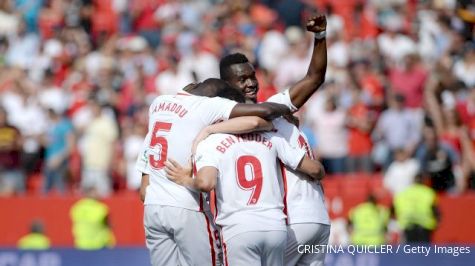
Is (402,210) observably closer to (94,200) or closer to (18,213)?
(94,200)

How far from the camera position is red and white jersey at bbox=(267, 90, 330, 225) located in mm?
9086

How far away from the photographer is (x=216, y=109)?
29.8ft

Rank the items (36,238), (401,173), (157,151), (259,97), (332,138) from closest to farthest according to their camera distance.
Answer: (157,151)
(401,173)
(36,238)
(259,97)
(332,138)

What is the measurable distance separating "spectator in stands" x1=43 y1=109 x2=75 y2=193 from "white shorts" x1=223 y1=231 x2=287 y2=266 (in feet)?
33.7

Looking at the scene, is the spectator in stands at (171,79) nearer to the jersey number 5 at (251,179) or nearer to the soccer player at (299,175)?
the soccer player at (299,175)

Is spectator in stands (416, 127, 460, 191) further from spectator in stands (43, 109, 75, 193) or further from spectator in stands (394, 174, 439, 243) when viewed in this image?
spectator in stands (43, 109, 75, 193)

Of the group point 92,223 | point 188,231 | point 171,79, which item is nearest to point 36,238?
point 92,223

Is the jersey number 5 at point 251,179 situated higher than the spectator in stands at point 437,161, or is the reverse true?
the jersey number 5 at point 251,179

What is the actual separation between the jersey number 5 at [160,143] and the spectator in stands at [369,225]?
7084 mm

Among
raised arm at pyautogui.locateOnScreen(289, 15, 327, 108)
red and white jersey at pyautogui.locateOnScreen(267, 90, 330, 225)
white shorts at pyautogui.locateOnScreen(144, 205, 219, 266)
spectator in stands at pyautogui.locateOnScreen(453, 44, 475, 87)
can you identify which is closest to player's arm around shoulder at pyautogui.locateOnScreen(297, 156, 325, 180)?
red and white jersey at pyautogui.locateOnScreen(267, 90, 330, 225)

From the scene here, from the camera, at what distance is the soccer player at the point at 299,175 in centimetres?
909

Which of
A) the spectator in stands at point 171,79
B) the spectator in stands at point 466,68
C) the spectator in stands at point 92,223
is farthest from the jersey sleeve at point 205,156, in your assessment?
the spectator in stands at point 171,79

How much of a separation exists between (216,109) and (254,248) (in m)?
1.06

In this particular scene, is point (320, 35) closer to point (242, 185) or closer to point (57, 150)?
point (242, 185)
